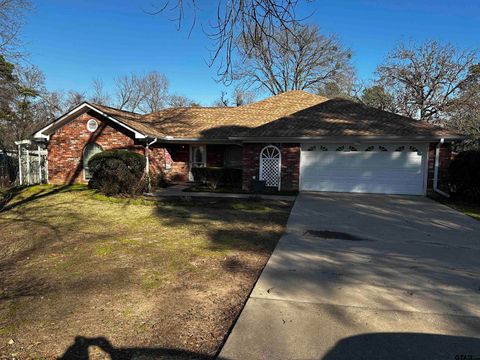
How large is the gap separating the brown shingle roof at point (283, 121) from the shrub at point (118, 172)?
173 cm

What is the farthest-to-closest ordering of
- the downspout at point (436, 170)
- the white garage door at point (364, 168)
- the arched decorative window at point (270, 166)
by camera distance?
1. the arched decorative window at point (270, 166)
2. the white garage door at point (364, 168)
3. the downspout at point (436, 170)

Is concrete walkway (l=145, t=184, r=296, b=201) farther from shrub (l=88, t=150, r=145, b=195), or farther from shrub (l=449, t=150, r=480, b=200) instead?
shrub (l=449, t=150, r=480, b=200)

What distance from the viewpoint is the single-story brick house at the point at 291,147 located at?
1367cm

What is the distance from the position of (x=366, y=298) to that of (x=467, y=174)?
35.2 feet

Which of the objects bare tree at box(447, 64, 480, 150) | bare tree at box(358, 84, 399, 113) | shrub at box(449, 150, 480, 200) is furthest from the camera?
bare tree at box(358, 84, 399, 113)

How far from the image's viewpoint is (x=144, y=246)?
629 cm

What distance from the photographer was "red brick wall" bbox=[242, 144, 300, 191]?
14.8 metres

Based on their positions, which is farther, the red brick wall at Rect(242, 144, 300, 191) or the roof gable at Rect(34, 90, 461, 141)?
the red brick wall at Rect(242, 144, 300, 191)

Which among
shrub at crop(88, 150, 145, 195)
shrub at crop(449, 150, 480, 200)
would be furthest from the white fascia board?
shrub at crop(449, 150, 480, 200)

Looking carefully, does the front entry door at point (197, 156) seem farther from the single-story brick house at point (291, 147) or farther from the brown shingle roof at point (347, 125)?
the brown shingle roof at point (347, 125)

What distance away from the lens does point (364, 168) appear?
1420 cm

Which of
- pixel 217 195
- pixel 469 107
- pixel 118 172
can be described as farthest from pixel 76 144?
pixel 469 107

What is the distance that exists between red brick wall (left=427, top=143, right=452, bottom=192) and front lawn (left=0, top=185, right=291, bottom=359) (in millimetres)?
7974

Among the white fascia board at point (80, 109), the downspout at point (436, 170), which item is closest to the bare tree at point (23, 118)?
the white fascia board at point (80, 109)
